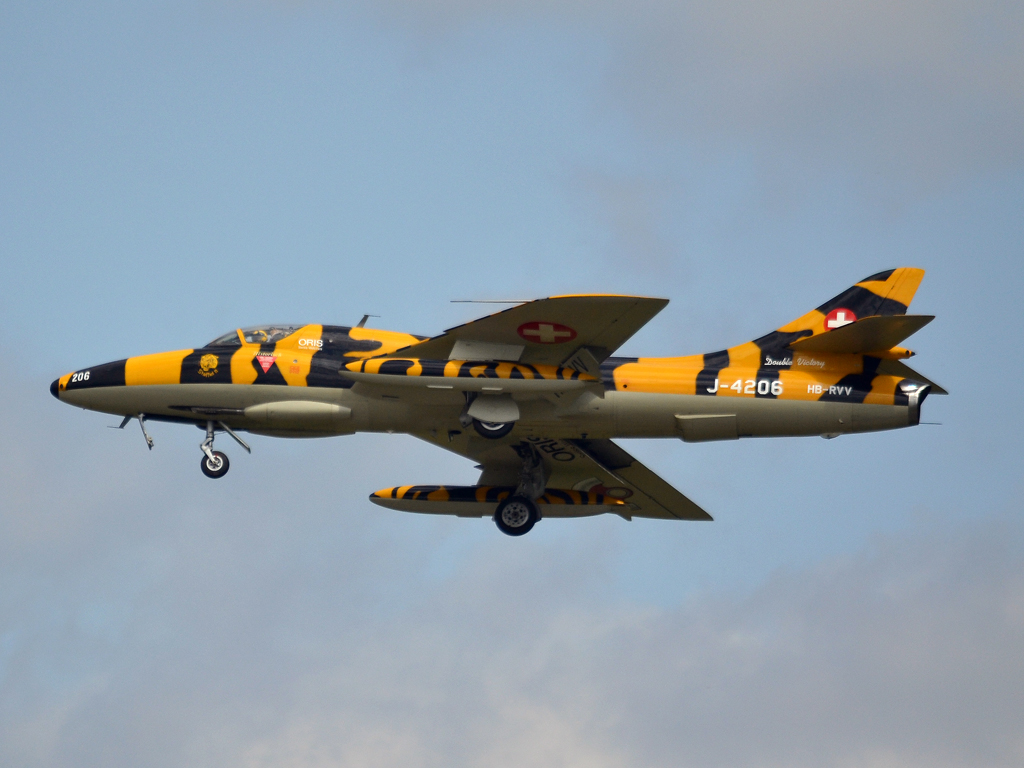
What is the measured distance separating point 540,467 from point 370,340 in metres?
5.85

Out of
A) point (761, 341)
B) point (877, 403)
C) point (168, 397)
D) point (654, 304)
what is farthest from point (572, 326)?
point (168, 397)

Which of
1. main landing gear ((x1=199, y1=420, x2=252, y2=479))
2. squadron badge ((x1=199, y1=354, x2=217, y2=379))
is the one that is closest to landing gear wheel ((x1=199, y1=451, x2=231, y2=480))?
main landing gear ((x1=199, y1=420, x2=252, y2=479))

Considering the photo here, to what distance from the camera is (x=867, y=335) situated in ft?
99.9

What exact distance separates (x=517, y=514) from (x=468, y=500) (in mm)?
1266

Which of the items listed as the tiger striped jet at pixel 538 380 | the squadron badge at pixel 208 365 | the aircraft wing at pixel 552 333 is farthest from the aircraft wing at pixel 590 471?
the squadron badge at pixel 208 365

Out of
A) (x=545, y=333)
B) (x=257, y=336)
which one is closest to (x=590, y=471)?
(x=545, y=333)

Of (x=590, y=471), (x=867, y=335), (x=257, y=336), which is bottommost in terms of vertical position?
(x=590, y=471)

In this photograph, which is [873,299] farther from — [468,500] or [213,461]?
→ [213,461]

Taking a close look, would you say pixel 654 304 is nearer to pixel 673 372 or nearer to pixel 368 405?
pixel 673 372

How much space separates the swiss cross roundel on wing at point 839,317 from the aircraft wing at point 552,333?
17.9 ft

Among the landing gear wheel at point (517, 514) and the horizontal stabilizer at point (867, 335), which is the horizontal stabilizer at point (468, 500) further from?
the horizontal stabilizer at point (867, 335)

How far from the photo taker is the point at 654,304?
1118 inches

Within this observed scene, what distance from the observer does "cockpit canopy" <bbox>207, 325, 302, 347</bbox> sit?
32281 mm

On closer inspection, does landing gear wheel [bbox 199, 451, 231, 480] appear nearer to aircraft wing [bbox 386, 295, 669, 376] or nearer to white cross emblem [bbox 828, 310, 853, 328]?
aircraft wing [bbox 386, 295, 669, 376]
